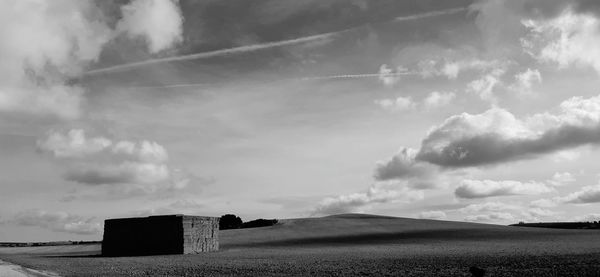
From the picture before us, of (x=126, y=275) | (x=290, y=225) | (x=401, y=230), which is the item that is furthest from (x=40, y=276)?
(x=290, y=225)

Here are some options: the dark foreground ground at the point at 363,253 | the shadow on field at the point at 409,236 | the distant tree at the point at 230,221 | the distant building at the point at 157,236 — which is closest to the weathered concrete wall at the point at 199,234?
the distant building at the point at 157,236

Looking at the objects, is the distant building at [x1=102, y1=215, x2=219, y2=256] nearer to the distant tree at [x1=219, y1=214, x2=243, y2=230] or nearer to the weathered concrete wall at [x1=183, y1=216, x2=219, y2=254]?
the weathered concrete wall at [x1=183, y1=216, x2=219, y2=254]

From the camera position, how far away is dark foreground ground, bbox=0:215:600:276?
27.0m

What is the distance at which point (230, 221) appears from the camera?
428 ft

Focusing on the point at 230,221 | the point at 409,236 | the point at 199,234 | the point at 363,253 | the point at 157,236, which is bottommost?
the point at 363,253

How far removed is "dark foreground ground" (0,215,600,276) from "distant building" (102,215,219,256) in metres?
3.63

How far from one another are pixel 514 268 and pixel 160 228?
1643 inches

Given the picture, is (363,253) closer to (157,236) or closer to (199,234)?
(199,234)

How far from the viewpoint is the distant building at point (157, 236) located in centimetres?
5728

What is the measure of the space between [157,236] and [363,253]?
82.3ft

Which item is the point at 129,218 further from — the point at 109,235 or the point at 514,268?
the point at 514,268

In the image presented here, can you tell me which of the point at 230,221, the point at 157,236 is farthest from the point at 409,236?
the point at 230,221

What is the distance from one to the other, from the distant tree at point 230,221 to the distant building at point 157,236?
2601 inches

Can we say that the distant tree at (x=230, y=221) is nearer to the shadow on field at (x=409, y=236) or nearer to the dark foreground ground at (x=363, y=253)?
the dark foreground ground at (x=363, y=253)
